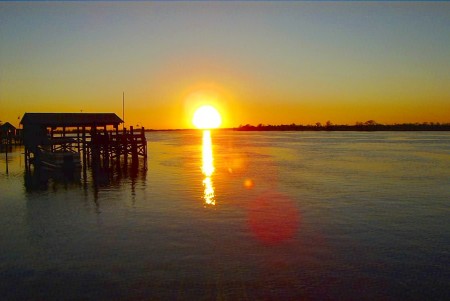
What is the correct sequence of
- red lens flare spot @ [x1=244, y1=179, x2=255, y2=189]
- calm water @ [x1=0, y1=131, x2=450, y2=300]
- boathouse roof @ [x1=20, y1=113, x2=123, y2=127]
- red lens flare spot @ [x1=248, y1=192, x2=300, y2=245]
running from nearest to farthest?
calm water @ [x1=0, y1=131, x2=450, y2=300] < red lens flare spot @ [x1=248, y1=192, x2=300, y2=245] < red lens flare spot @ [x1=244, y1=179, x2=255, y2=189] < boathouse roof @ [x1=20, y1=113, x2=123, y2=127]

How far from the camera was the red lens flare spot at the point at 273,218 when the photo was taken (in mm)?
14820

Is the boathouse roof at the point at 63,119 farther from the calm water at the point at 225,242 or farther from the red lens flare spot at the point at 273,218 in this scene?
the red lens flare spot at the point at 273,218

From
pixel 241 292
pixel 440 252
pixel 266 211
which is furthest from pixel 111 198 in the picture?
pixel 440 252

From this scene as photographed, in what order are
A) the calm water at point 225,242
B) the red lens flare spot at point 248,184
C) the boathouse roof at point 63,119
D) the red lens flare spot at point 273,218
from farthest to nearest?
1. the boathouse roof at point 63,119
2. the red lens flare spot at point 248,184
3. the red lens flare spot at point 273,218
4. the calm water at point 225,242

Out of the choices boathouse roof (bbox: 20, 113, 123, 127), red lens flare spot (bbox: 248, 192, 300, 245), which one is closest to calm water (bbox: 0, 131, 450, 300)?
red lens flare spot (bbox: 248, 192, 300, 245)

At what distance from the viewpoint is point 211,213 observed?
18.5 meters

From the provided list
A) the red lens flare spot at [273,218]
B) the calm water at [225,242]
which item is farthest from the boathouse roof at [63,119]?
the red lens flare spot at [273,218]

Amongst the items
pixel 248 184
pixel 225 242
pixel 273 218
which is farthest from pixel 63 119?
pixel 225 242

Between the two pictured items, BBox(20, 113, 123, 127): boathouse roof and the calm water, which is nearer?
the calm water

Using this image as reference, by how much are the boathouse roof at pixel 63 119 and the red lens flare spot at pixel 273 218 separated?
931 inches

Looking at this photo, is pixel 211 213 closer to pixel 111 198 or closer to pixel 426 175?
pixel 111 198

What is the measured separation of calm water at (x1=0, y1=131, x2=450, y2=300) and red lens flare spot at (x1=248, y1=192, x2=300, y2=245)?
0.05 metres

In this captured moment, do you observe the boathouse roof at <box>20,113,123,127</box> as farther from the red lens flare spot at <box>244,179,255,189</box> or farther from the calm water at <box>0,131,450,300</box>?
the red lens flare spot at <box>244,179,255,189</box>

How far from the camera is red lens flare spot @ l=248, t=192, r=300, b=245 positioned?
48.6 feet
